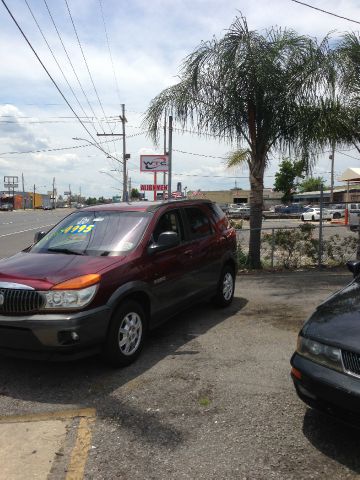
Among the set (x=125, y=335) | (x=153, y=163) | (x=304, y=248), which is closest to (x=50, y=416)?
(x=125, y=335)

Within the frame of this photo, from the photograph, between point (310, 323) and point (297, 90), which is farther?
point (297, 90)

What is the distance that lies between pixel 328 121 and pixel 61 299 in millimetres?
7917

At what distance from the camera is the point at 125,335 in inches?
185

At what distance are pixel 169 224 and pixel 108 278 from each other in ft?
5.32

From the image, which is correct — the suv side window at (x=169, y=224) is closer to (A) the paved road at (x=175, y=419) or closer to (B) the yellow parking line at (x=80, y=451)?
(A) the paved road at (x=175, y=419)

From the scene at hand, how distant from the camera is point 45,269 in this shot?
4.56m

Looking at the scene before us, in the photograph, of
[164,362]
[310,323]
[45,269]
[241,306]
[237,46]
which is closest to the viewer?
[310,323]

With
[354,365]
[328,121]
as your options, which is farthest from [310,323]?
[328,121]

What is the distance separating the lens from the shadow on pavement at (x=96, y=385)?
3.61 metres

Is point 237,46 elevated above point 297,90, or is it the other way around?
point 237,46

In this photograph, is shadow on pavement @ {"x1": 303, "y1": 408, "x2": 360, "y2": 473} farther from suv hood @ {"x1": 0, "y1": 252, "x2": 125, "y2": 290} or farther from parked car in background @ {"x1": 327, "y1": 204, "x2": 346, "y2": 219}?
parked car in background @ {"x1": 327, "y1": 204, "x2": 346, "y2": 219}

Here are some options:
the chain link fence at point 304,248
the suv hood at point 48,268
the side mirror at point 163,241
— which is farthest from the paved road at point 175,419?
the chain link fence at point 304,248

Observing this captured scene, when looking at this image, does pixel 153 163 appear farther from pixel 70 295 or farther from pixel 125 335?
pixel 70 295

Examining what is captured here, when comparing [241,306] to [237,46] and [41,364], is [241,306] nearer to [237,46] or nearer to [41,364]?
[41,364]
